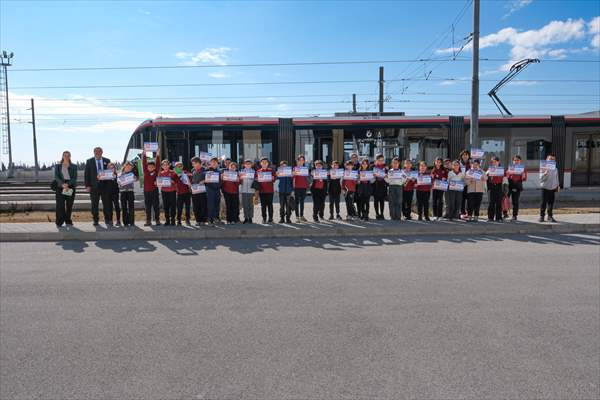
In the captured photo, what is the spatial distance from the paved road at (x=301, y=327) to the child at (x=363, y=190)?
14.2 feet

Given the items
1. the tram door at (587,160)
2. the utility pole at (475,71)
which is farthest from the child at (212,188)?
the tram door at (587,160)

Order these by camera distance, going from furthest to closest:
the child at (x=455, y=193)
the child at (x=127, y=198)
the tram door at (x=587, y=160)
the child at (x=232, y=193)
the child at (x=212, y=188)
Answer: the tram door at (x=587, y=160), the child at (x=455, y=193), the child at (x=232, y=193), the child at (x=212, y=188), the child at (x=127, y=198)

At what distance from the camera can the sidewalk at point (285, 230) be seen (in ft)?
32.9

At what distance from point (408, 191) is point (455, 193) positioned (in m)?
1.29

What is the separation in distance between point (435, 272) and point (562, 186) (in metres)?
14.5

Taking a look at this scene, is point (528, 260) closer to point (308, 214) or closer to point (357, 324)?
point (357, 324)

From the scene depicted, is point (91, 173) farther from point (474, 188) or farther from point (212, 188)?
point (474, 188)

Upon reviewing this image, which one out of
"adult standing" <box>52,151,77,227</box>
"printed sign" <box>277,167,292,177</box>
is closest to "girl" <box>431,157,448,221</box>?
"printed sign" <box>277,167,292,177</box>

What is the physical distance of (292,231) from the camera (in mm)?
10250

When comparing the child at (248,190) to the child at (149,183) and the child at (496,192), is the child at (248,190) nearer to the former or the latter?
the child at (149,183)

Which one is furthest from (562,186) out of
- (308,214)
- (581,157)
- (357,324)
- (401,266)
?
(357,324)

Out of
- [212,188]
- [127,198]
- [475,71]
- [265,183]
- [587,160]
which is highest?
[475,71]

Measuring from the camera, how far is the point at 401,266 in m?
6.93

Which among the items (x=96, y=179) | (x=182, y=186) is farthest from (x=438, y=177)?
(x=96, y=179)
